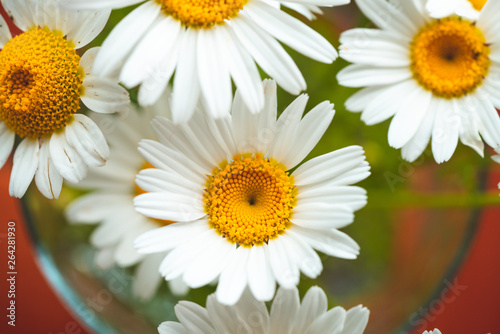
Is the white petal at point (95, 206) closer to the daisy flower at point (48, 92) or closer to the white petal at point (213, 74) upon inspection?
the daisy flower at point (48, 92)

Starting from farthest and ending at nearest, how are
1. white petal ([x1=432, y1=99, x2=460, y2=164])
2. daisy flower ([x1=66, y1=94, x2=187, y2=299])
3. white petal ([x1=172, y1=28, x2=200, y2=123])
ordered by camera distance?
1. daisy flower ([x1=66, y1=94, x2=187, y2=299])
2. white petal ([x1=432, y1=99, x2=460, y2=164])
3. white petal ([x1=172, y1=28, x2=200, y2=123])

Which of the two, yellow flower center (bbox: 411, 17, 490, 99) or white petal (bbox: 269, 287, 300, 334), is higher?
yellow flower center (bbox: 411, 17, 490, 99)

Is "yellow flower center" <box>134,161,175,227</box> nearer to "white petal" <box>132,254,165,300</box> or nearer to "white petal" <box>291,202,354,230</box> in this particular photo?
"white petal" <box>132,254,165,300</box>

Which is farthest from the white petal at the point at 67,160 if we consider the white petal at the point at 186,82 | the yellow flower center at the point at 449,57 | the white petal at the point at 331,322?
the yellow flower center at the point at 449,57

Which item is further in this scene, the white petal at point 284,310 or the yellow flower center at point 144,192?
the yellow flower center at point 144,192

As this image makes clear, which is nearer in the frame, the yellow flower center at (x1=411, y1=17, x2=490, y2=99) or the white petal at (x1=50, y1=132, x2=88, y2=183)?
the white petal at (x1=50, y1=132, x2=88, y2=183)

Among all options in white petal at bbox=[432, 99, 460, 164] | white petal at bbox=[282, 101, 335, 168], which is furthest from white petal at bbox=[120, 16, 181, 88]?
white petal at bbox=[432, 99, 460, 164]

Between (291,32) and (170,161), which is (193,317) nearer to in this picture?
(170,161)
